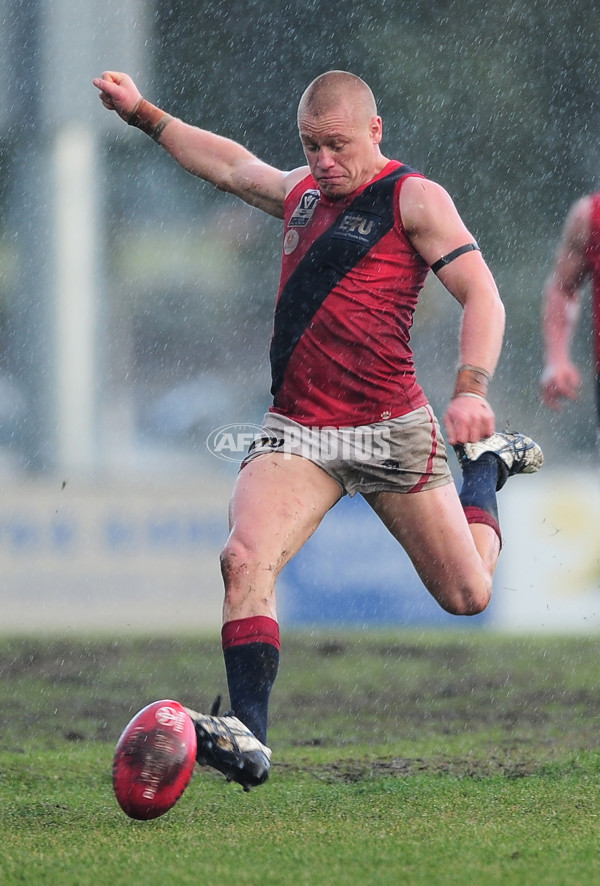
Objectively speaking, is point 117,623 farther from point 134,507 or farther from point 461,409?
point 461,409

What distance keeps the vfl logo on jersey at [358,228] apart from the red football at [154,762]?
5.28 ft

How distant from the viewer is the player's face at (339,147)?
179 inches

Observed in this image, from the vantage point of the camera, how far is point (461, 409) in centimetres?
416

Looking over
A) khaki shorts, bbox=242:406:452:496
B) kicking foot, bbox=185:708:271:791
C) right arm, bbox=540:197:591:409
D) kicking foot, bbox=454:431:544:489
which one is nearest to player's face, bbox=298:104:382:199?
khaki shorts, bbox=242:406:452:496

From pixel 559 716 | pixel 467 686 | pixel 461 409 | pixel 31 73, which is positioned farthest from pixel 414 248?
pixel 31 73

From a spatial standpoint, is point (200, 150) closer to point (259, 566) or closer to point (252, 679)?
point (259, 566)

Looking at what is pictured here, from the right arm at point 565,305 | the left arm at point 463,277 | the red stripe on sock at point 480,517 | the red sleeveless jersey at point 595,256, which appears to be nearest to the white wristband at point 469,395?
the left arm at point 463,277

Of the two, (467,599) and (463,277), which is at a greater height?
(463,277)

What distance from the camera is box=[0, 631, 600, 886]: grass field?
377 centimetres

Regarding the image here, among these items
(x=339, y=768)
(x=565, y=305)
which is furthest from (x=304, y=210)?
(x=339, y=768)

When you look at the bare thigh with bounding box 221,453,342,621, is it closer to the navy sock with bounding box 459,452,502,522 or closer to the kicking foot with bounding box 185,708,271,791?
the kicking foot with bounding box 185,708,271,791

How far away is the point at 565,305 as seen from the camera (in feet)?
21.2

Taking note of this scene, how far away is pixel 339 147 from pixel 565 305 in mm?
2202

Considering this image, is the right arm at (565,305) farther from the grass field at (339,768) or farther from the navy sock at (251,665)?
the navy sock at (251,665)
